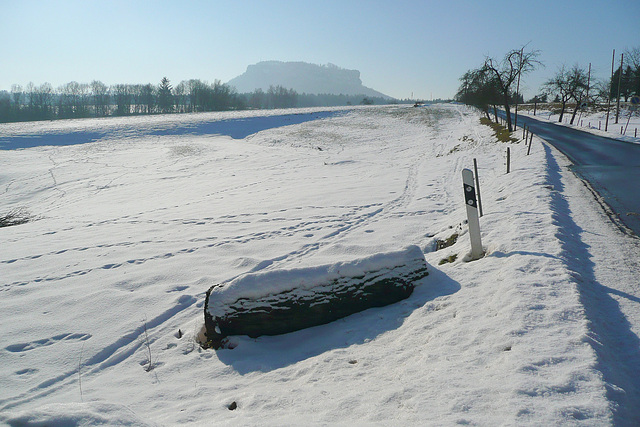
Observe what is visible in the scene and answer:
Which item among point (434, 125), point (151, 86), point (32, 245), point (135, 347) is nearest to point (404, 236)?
point (135, 347)

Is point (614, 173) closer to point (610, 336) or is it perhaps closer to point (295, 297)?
point (610, 336)

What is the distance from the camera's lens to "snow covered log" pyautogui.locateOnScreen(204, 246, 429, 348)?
479cm

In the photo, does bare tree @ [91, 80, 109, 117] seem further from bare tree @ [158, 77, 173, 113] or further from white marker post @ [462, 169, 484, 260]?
white marker post @ [462, 169, 484, 260]

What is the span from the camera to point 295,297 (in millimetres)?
4816

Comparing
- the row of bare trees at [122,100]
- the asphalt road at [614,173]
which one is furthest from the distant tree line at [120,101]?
the asphalt road at [614,173]

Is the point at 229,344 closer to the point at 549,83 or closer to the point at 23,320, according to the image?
the point at 23,320

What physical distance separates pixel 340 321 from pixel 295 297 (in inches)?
28.3

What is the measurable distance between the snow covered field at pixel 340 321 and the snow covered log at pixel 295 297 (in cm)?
18

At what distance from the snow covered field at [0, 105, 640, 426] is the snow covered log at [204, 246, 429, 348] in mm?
183

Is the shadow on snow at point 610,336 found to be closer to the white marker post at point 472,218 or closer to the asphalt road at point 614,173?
the white marker post at point 472,218

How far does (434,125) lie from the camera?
5191 centimetres

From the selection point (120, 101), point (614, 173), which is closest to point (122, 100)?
point (120, 101)

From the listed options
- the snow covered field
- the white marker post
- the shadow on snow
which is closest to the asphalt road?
the snow covered field

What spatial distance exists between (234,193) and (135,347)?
12.1 m
